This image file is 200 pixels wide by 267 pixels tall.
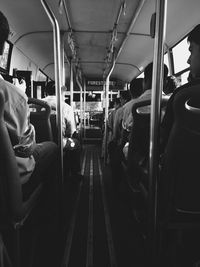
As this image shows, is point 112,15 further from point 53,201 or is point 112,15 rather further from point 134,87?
point 53,201

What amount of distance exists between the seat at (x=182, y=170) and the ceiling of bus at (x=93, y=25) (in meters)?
2.59

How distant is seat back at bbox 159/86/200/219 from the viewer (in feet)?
3.63

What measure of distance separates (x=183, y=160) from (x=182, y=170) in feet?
0.17

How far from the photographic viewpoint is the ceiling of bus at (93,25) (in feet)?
12.6

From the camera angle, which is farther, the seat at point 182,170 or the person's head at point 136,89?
the person's head at point 136,89

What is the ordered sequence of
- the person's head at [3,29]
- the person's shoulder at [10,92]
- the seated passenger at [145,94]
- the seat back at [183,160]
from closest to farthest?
the seat back at [183,160], the person's shoulder at [10,92], the person's head at [3,29], the seated passenger at [145,94]

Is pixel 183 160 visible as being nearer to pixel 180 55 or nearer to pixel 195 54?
pixel 195 54

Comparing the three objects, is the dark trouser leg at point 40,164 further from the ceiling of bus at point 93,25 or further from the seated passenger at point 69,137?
the ceiling of bus at point 93,25

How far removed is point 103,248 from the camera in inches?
75.9

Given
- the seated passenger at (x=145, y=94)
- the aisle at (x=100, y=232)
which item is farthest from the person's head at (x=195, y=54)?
the aisle at (x=100, y=232)

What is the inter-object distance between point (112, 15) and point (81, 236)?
11.9ft

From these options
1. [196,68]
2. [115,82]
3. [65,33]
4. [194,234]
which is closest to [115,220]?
[194,234]

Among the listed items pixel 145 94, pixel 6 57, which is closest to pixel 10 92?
pixel 145 94

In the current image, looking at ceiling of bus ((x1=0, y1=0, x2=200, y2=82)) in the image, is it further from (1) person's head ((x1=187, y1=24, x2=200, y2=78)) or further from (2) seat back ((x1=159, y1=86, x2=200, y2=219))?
(2) seat back ((x1=159, y1=86, x2=200, y2=219))
